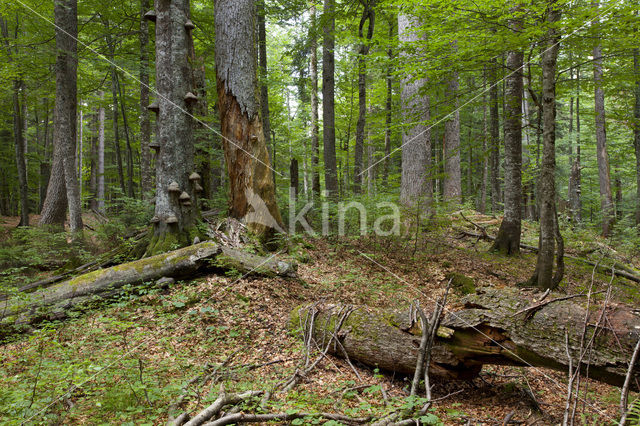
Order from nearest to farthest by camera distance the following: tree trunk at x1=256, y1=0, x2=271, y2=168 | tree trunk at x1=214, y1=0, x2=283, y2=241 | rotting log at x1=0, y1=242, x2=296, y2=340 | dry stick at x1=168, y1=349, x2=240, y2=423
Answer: dry stick at x1=168, y1=349, x2=240, y2=423
rotting log at x1=0, y1=242, x2=296, y2=340
tree trunk at x1=214, y1=0, x2=283, y2=241
tree trunk at x1=256, y1=0, x2=271, y2=168

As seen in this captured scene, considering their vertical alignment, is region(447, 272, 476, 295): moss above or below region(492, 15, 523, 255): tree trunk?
below

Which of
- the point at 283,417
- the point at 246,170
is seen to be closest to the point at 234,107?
the point at 246,170

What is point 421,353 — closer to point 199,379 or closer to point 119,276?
point 199,379

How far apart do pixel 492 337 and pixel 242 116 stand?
546 centimetres

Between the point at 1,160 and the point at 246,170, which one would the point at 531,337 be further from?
the point at 1,160

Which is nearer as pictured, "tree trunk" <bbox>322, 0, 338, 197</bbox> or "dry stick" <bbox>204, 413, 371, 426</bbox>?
"dry stick" <bbox>204, 413, 371, 426</bbox>

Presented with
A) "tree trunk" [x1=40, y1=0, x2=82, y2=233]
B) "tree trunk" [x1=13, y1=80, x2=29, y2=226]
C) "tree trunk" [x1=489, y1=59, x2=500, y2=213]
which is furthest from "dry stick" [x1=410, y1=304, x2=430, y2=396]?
"tree trunk" [x1=13, y1=80, x2=29, y2=226]

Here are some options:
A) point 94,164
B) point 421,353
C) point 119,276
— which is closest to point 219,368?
point 421,353

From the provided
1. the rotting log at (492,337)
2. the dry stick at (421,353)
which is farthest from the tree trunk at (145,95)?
the dry stick at (421,353)

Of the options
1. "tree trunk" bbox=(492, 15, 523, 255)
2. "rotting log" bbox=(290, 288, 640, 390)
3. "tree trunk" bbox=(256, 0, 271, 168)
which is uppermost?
"tree trunk" bbox=(256, 0, 271, 168)

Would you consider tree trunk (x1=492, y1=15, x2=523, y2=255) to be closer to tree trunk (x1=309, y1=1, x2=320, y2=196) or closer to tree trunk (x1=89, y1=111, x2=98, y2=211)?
tree trunk (x1=309, y1=1, x2=320, y2=196)

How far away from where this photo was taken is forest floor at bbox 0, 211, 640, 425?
2635mm

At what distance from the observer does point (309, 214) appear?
926 cm

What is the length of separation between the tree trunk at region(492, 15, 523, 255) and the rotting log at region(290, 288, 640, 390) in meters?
5.08
